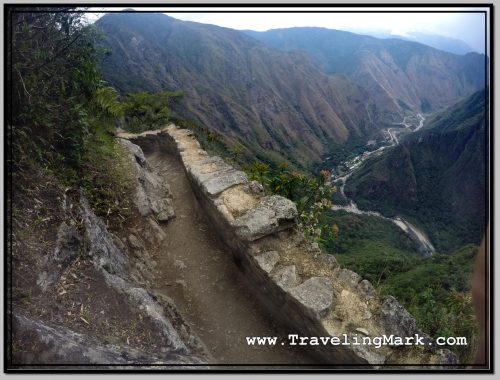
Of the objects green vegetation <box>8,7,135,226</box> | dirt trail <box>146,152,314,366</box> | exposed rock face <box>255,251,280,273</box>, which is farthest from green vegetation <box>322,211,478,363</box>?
green vegetation <box>8,7,135,226</box>

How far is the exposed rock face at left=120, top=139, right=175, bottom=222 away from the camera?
6309 mm

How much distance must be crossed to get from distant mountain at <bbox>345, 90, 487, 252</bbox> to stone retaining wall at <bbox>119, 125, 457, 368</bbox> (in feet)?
201

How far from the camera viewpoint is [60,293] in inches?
133

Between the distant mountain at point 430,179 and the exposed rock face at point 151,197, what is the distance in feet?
200

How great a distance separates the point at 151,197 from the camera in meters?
6.83

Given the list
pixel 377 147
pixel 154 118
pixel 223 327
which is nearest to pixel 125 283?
pixel 223 327

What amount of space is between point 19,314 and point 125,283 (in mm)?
1112

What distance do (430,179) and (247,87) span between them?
80.4 meters

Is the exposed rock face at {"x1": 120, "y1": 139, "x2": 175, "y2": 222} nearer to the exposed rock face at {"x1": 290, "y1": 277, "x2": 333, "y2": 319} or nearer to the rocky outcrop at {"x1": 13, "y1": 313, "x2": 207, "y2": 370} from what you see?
the rocky outcrop at {"x1": 13, "y1": 313, "x2": 207, "y2": 370}

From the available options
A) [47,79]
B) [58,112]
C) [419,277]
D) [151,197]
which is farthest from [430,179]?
[47,79]

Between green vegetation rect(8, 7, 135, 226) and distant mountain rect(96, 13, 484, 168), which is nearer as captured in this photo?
green vegetation rect(8, 7, 135, 226)

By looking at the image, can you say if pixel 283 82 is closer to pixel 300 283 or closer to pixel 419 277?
pixel 419 277

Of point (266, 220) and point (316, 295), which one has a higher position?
point (266, 220)

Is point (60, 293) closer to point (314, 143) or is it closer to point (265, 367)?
point (265, 367)
